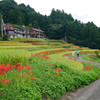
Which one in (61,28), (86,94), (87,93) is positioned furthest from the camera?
(61,28)

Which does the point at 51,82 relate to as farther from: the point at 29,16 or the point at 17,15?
the point at 29,16

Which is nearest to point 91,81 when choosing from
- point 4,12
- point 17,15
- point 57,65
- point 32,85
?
point 57,65

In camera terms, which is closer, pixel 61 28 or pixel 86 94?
pixel 86 94

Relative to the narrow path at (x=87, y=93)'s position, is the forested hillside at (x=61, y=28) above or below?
above

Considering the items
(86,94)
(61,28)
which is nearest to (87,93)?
(86,94)

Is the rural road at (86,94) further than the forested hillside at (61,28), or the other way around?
the forested hillside at (61,28)

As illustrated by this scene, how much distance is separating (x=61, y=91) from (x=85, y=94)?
4.17 feet

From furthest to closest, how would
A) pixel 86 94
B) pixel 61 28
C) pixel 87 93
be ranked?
pixel 61 28
pixel 87 93
pixel 86 94

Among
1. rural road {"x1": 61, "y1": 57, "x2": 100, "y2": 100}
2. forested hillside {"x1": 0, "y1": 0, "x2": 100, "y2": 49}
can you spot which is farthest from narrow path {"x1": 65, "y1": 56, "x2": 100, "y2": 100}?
forested hillside {"x1": 0, "y1": 0, "x2": 100, "y2": 49}

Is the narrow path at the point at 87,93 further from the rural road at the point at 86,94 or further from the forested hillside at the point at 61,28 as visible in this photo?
the forested hillside at the point at 61,28

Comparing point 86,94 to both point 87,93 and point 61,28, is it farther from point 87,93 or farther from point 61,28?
point 61,28

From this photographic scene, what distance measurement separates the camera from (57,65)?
6938mm

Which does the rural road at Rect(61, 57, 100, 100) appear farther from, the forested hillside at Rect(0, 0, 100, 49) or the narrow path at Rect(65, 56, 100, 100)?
the forested hillside at Rect(0, 0, 100, 49)

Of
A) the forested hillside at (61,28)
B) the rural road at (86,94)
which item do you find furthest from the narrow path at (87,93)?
the forested hillside at (61,28)
